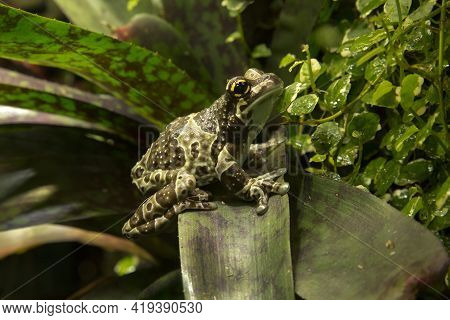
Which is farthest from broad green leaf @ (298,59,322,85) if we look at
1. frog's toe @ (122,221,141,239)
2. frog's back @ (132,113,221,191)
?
frog's toe @ (122,221,141,239)

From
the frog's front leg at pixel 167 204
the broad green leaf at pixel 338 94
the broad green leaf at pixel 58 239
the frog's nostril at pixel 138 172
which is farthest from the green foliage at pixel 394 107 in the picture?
the broad green leaf at pixel 58 239

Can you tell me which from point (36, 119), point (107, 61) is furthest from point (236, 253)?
point (36, 119)

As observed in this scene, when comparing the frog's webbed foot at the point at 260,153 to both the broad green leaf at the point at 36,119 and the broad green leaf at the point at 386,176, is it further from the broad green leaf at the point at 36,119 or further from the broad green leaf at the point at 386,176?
the broad green leaf at the point at 36,119

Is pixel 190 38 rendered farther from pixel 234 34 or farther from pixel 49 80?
pixel 49 80

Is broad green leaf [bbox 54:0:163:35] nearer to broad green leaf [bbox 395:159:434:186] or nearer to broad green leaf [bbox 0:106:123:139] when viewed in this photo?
broad green leaf [bbox 0:106:123:139]

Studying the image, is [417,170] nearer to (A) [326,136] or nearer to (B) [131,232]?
(A) [326,136]

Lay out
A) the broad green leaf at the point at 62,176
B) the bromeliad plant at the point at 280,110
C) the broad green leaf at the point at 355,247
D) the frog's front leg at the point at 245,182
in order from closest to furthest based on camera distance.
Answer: the broad green leaf at the point at 355,247, the bromeliad plant at the point at 280,110, the frog's front leg at the point at 245,182, the broad green leaf at the point at 62,176
